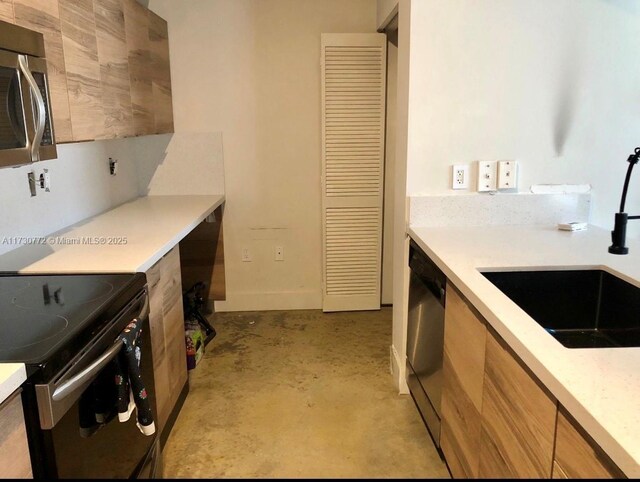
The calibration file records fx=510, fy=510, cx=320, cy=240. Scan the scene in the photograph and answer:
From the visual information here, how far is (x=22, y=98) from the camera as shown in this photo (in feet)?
4.79

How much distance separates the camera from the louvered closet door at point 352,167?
3367 mm

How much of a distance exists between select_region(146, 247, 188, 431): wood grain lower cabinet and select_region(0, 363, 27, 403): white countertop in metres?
0.89

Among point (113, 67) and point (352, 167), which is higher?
point (113, 67)

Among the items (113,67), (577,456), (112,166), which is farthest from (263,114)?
(577,456)

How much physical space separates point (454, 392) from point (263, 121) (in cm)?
237

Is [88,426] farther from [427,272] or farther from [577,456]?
[427,272]

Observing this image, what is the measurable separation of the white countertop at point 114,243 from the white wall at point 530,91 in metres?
1.18

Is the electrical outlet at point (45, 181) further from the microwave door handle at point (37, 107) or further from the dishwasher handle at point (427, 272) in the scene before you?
the dishwasher handle at point (427, 272)

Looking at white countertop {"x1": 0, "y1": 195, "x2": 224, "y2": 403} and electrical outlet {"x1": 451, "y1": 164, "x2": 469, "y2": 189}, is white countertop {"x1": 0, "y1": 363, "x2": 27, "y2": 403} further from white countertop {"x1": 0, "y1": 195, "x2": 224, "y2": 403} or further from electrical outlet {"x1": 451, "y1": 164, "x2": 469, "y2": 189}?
electrical outlet {"x1": 451, "y1": 164, "x2": 469, "y2": 189}

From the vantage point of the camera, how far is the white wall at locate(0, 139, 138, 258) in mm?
2072

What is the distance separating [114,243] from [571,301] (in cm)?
181

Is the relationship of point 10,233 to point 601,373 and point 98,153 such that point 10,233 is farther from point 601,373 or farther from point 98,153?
point 601,373

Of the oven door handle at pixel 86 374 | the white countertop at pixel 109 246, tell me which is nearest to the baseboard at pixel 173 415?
the white countertop at pixel 109 246

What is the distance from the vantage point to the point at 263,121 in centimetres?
355
